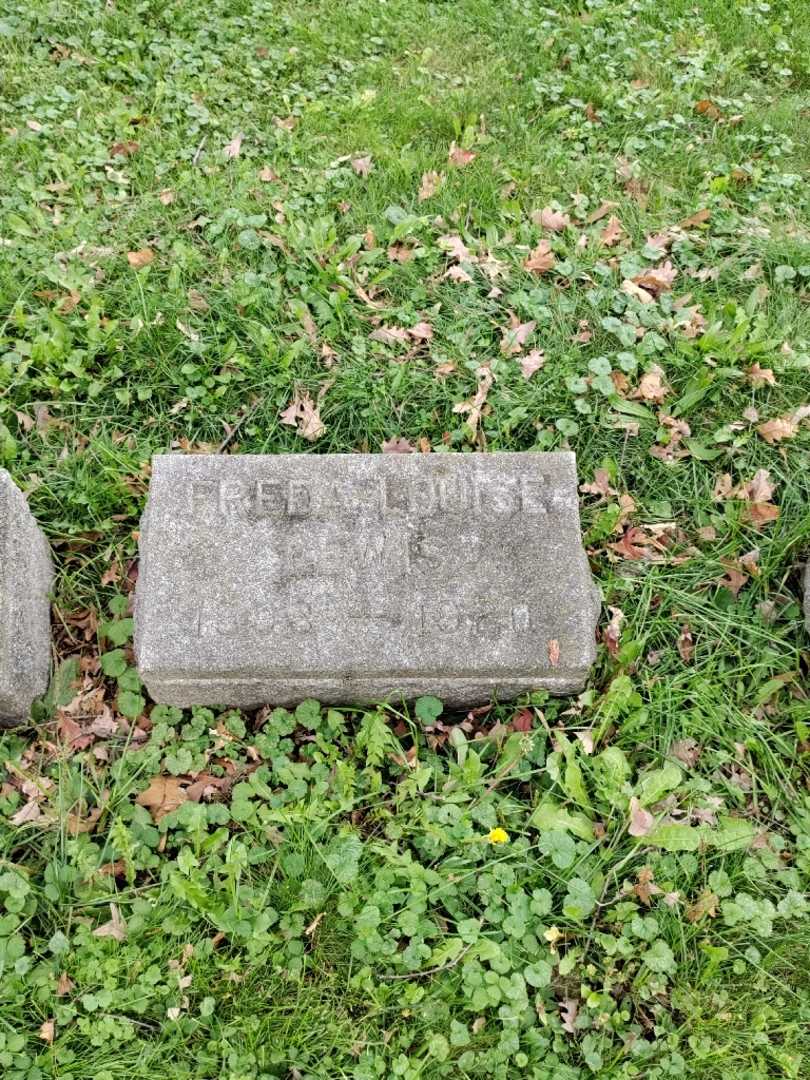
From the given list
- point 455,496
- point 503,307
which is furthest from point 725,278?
point 455,496

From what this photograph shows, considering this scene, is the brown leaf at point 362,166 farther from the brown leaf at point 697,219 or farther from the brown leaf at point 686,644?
the brown leaf at point 686,644

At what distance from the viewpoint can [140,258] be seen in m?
3.93

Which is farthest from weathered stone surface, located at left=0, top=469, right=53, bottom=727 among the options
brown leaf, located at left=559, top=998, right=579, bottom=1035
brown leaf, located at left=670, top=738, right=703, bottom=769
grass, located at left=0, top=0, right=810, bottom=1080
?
brown leaf, located at left=670, top=738, right=703, bottom=769

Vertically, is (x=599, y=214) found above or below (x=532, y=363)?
above

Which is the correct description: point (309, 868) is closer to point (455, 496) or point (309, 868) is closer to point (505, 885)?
point (505, 885)

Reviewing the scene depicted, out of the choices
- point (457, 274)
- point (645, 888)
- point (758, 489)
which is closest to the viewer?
point (645, 888)

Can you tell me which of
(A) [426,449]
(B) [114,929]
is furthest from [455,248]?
(B) [114,929]

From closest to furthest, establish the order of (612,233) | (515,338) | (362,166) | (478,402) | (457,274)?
(478,402), (515,338), (457,274), (612,233), (362,166)

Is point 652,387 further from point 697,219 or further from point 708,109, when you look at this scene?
point 708,109

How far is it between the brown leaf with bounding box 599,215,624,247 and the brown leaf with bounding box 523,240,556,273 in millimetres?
322

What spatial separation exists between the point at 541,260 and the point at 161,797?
296cm

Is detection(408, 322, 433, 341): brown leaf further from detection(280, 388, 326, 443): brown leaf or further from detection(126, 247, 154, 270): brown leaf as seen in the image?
detection(126, 247, 154, 270): brown leaf

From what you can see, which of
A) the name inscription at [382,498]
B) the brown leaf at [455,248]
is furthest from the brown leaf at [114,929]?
the brown leaf at [455,248]

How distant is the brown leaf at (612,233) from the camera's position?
4109mm
